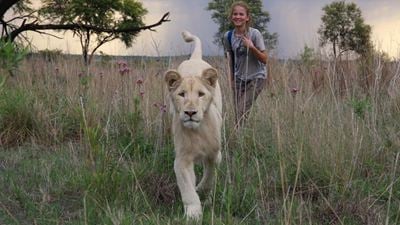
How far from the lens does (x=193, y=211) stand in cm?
360

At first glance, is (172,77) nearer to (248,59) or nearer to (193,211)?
(193,211)

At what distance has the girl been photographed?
6.37 metres

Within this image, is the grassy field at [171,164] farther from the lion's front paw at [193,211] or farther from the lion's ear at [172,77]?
the lion's ear at [172,77]

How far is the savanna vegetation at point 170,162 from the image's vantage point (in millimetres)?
3660

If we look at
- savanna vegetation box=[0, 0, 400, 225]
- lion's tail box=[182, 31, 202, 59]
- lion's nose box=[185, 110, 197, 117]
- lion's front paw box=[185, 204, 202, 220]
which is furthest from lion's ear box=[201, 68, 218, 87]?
lion's tail box=[182, 31, 202, 59]

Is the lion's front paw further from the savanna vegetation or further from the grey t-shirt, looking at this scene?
the grey t-shirt

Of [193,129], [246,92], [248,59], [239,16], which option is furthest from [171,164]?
[239,16]

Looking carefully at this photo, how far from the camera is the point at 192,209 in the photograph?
363cm

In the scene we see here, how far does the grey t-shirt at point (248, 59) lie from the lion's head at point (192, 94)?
2574mm

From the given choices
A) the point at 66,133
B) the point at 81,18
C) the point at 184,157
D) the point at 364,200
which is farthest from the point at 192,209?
the point at 81,18

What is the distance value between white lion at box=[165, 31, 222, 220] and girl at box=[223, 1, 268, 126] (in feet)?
7.20

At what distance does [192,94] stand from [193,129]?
0.31 meters

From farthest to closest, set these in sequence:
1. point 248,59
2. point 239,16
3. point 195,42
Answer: point 248,59 → point 239,16 → point 195,42

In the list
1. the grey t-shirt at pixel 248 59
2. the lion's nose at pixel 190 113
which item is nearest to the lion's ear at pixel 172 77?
the lion's nose at pixel 190 113
